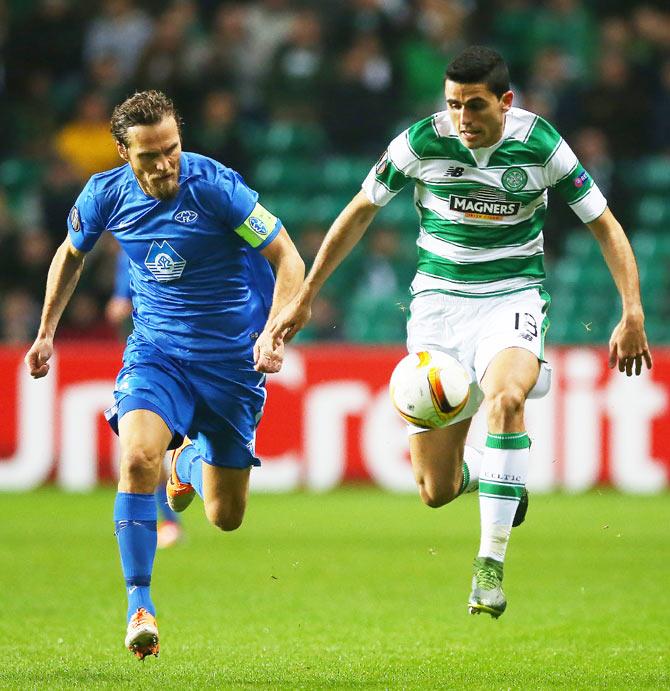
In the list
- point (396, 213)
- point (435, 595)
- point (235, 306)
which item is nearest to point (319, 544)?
point (435, 595)

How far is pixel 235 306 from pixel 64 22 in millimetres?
10138

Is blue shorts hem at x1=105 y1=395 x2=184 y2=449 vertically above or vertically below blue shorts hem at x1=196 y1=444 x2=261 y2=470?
above

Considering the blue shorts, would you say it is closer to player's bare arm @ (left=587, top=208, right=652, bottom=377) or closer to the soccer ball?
the soccer ball

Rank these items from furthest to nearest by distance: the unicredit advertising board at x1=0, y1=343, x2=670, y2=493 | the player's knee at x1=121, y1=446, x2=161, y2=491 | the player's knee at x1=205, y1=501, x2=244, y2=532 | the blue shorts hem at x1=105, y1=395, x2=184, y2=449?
the unicredit advertising board at x1=0, y1=343, x2=670, y2=493, the player's knee at x1=205, y1=501, x2=244, y2=532, the blue shorts hem at x1=105, y1=395, x2=184, y2=449, the player's knee at x1=121, y1=446, x2=161, y2=491

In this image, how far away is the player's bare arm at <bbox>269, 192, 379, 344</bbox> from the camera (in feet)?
19.9

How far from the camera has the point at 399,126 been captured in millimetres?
15609

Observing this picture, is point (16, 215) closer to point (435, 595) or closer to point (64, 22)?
point (64, 22)

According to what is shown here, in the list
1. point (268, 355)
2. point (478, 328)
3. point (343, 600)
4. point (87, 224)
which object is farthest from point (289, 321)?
point (343, 600)

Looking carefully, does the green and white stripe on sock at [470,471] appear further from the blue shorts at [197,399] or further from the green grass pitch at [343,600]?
the blue shorts at [197,399]

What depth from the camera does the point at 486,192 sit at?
252 inches

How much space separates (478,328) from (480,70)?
3.96 feet

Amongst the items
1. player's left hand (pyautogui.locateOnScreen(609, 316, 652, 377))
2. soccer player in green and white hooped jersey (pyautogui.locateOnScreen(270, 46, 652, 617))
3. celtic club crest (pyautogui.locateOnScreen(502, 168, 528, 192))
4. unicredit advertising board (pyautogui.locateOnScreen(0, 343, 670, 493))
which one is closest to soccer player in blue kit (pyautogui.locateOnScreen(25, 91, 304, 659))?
soccer player in green and white hooped jersey (pyautogui.locateOnScreen(270, 46, 652, 617))

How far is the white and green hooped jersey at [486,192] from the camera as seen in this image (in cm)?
630

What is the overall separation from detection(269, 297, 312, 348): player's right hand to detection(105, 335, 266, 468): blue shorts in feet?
2.03
